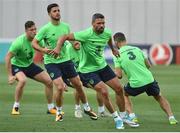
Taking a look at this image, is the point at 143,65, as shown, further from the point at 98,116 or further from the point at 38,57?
the point at 38,57

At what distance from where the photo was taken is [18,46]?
55.7ft

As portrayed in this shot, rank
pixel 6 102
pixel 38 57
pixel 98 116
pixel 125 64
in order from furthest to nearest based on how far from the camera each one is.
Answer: pixel 38 57
pixel 6 102
pixel 98 116
pixel 125 64

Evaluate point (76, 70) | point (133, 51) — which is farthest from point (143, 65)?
point (76, 70)

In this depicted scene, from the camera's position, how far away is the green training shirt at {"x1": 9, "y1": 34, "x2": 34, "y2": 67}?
17000 mm

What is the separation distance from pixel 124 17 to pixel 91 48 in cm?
4059

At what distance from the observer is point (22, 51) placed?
17.2 metres

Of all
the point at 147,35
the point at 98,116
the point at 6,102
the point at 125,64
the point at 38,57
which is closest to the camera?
the point at 125,64

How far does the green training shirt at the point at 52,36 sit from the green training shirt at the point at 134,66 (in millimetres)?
1591

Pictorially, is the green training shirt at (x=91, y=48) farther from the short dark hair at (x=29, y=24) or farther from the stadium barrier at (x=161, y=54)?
the stadium barrier at (x=161, y=54)

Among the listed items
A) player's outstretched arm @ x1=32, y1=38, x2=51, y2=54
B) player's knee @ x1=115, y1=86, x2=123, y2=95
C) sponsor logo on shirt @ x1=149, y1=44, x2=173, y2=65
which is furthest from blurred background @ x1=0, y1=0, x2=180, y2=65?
player's knee @ x1=115, y1=86, x2=123, y2=95

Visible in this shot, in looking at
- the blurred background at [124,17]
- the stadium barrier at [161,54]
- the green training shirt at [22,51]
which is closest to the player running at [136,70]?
the green training shirt at [22,51]

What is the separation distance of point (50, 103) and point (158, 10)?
3815cm

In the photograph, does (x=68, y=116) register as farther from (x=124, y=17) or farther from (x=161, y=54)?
(x=124, y=17)

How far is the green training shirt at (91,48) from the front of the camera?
14.1m
